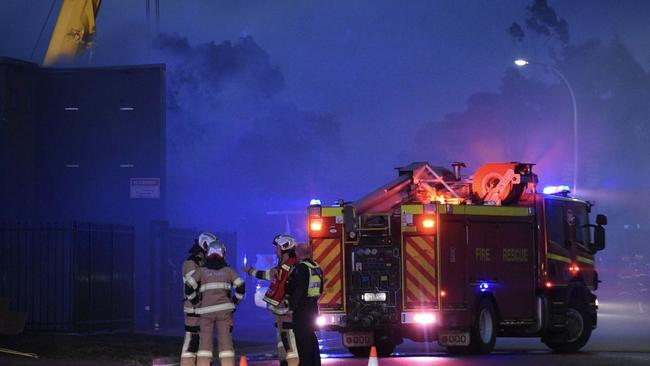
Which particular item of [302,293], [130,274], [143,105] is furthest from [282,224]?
[302,293]

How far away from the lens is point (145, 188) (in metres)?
27.5

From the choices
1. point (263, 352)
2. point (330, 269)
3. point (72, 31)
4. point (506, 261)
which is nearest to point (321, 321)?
point (330, 269)

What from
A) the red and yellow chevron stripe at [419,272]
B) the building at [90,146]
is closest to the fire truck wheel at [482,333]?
the red and yellow chevron stripe at [419,272]

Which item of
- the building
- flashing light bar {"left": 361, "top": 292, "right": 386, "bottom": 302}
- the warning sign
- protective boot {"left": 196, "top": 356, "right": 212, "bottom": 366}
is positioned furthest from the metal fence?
protective boot {"left": 196, "top": 356, "right": 212, "bottom": 366}

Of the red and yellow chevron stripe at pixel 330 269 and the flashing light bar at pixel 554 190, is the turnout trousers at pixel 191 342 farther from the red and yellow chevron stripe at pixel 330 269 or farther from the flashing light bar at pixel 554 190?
the flashing light bar at pixel 554 190

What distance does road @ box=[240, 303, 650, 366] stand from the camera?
16.7 metres

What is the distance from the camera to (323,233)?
18359mm

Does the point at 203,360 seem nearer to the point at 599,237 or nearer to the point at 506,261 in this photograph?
the point at 506,261

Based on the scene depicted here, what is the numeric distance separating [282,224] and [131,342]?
3391 centimetres

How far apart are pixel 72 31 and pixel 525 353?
19465mm

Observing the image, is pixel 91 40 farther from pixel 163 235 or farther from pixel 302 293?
pixel 302 293

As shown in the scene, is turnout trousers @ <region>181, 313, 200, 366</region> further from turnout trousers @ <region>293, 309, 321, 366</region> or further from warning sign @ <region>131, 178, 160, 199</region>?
warning sign @ <region>131, 178, 160, 199</region>

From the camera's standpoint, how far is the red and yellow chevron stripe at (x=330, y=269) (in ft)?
59.4

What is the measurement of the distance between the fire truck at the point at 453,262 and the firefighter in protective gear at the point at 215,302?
576cm
